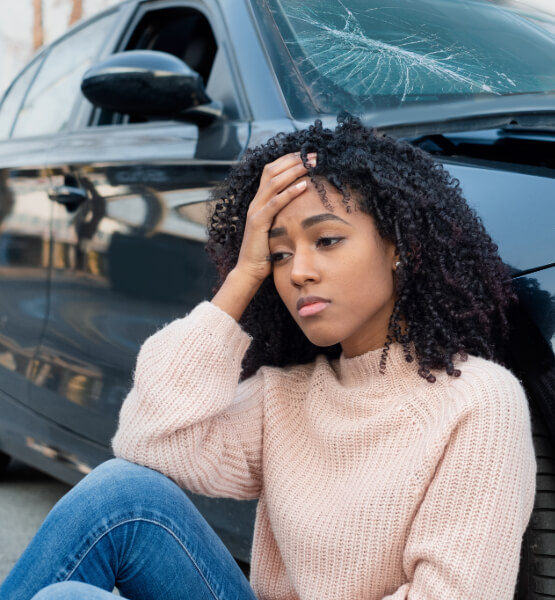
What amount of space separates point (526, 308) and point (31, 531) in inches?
83.7

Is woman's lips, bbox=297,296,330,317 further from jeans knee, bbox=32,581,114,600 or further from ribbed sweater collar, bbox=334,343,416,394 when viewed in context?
jeans knee, bbox=32,581,114,600

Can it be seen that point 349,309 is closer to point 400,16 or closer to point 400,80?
point 400,80

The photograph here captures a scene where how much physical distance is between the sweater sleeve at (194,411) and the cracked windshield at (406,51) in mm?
652

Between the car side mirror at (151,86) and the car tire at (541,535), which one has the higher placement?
the car side mirror at (151,86)

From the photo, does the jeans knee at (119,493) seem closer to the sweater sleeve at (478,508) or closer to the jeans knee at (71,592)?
the jeans knee at (71,592)

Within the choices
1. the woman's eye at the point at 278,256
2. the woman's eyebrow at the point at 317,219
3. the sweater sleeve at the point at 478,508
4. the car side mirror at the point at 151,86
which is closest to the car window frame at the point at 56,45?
the car side mirror at the point at 151,86

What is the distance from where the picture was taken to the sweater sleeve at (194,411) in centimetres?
167

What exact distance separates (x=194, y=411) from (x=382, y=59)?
40.7 inches

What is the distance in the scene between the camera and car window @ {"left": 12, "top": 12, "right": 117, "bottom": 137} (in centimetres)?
319

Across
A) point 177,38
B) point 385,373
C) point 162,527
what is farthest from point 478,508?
point 177,38

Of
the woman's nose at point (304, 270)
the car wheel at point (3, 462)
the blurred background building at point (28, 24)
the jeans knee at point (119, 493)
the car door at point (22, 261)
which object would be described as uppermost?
the woman's nose at point (304, 270)

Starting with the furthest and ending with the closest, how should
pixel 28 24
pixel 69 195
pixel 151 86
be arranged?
pixel 28 24 < pixel 69 195 < pixel 151 86

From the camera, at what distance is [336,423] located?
5.27 feet

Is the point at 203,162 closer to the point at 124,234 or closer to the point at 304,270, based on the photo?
the point at 124,234
